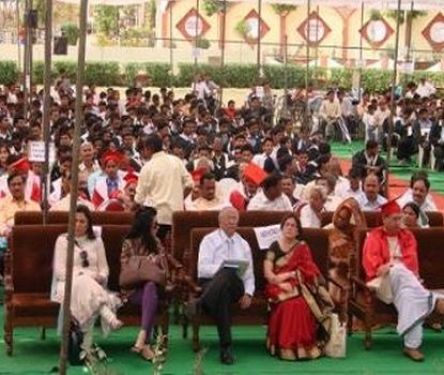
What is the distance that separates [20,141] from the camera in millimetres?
14680

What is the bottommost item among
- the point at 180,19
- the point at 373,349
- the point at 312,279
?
the point at 373,349

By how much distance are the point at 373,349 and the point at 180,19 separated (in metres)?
48.0

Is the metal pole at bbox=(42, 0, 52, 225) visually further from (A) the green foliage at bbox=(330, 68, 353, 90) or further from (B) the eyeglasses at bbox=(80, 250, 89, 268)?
(A) the green foliage at bbox=(330, 68, 353, 90)

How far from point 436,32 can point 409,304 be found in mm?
48451

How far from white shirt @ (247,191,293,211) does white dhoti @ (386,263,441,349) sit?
179 centimetres

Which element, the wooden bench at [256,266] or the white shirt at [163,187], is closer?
the wooden bench at [256,266]

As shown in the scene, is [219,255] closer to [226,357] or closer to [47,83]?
[226,357]

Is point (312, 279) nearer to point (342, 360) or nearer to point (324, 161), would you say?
point (342, 360)

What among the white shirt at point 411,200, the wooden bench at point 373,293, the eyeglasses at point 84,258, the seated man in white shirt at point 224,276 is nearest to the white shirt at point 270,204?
the white shirt at point 411,200

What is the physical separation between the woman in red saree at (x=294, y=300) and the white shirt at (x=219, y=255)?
143 millimetres

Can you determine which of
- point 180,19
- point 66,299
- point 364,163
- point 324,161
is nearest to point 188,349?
point 66,299

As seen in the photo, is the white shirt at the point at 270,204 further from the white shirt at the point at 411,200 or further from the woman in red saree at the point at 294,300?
the woman in red saree at the point at 294,300

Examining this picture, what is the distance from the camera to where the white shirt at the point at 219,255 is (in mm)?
8688

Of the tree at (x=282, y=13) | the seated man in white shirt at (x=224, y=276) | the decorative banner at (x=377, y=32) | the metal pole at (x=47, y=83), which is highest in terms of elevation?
the tree at (x=282, y=13)
